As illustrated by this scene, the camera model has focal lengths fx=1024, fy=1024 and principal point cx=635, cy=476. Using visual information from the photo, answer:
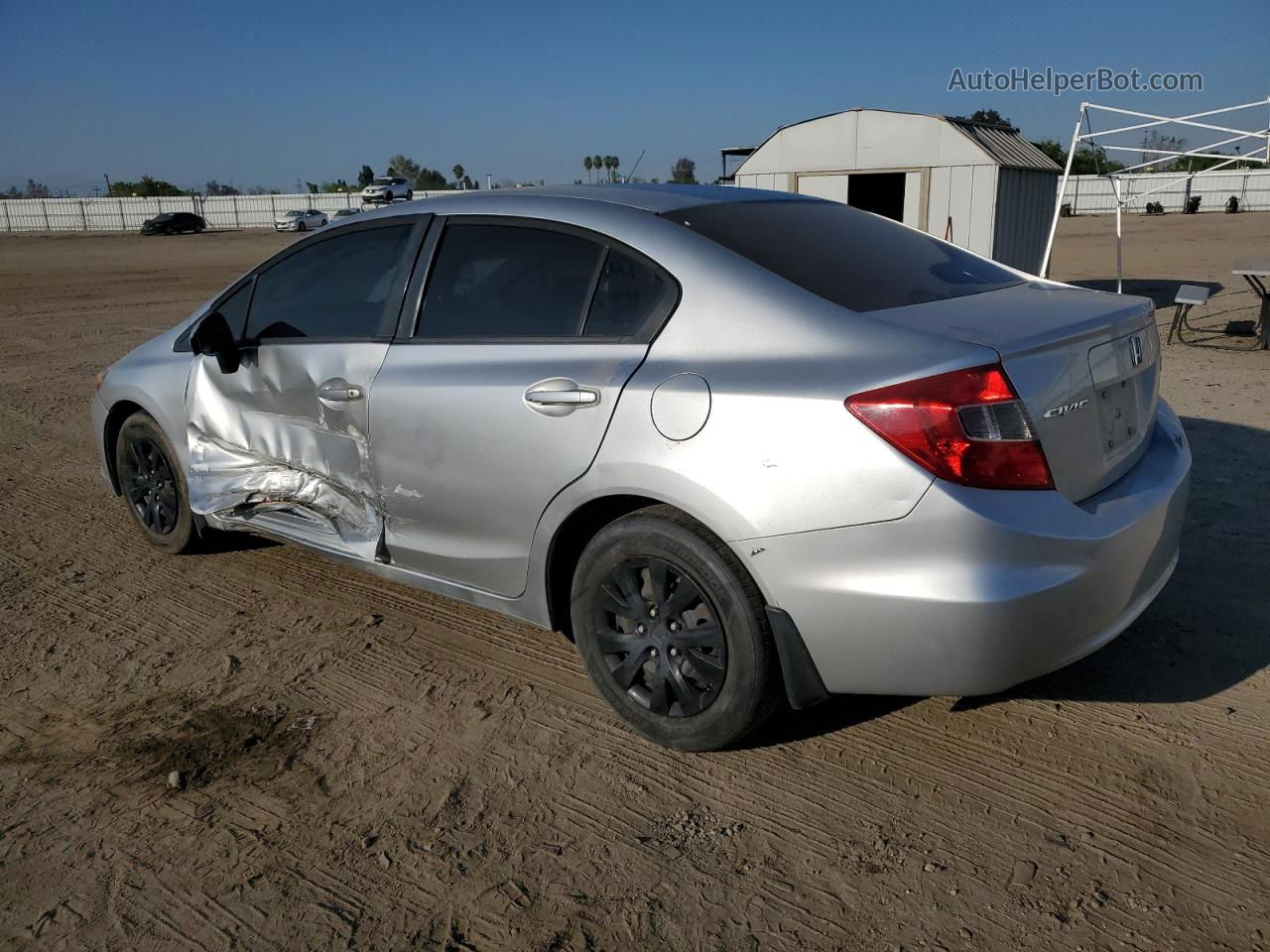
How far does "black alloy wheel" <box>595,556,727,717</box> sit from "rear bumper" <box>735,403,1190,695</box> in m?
0.29

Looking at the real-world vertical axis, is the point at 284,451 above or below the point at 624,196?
below

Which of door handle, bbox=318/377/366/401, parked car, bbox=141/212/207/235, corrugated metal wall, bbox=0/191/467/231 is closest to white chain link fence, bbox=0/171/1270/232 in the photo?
corrugated metal wall, bbox=0/191/467/231

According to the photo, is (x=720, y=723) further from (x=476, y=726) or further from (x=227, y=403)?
(x=227, y=403)

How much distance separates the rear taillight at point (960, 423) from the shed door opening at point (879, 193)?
557 inches

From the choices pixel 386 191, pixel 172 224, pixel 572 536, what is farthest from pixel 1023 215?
pixel 172 224

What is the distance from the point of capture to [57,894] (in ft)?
8.50

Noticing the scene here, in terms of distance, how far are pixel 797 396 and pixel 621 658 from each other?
1092 mm

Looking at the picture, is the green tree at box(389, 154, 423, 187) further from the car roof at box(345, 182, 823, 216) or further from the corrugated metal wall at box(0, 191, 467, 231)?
the car roof at box(345, 182, 823, 216)

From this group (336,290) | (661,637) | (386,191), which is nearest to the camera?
(661,637)

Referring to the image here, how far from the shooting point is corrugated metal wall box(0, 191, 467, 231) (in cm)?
6384

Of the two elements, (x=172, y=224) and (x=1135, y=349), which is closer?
(x=1135, y=349)

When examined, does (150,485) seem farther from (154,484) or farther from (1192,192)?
(1192,192)

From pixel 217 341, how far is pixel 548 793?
2.44 metres

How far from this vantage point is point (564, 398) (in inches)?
124
